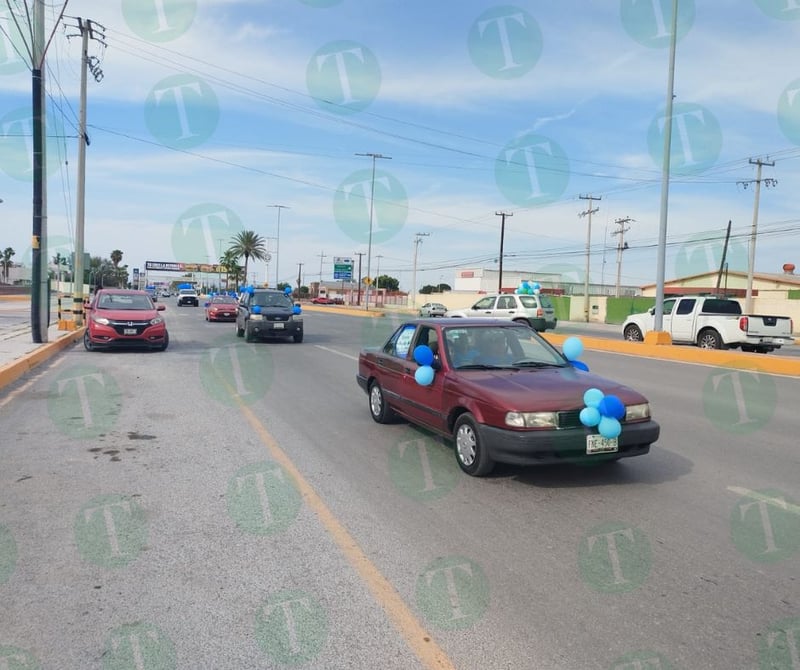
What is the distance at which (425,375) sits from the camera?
6.68 m

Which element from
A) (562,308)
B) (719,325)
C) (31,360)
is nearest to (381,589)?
(31,360)

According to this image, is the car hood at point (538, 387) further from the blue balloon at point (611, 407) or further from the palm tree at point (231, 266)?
the palm tree at point (231, 266)

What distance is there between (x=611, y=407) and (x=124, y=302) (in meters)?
15.1

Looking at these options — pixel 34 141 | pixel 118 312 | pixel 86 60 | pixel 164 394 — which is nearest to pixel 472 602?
pixel 164 394

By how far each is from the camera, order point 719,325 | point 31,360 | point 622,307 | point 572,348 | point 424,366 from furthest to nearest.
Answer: point 622,307
point 719,325
point 31,360
point 572,348
point 424,366

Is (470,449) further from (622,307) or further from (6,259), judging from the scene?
(6,259)

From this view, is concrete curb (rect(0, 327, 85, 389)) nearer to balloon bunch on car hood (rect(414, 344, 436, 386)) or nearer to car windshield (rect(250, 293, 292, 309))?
car windshield (rect(250, 293, 292, 309))

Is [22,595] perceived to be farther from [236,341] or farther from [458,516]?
[236,341]

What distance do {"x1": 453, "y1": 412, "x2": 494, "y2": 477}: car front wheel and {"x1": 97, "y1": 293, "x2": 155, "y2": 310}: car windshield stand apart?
1350 cm

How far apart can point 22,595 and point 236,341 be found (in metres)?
17.3

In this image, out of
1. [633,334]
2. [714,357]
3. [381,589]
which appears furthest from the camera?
[633,334]

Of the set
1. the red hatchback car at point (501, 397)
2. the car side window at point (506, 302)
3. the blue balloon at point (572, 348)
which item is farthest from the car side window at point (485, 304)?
the blue balloon at point (572, 348)

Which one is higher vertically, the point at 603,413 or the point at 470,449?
the point at 603,413

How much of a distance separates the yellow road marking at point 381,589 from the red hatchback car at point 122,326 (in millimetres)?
11761
